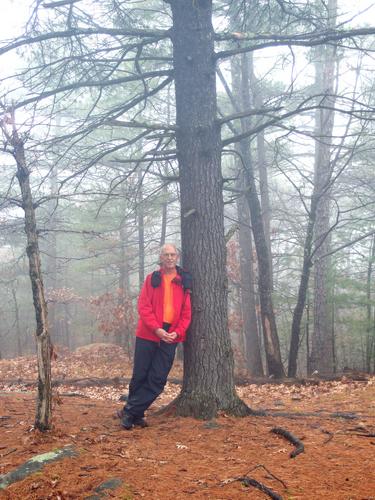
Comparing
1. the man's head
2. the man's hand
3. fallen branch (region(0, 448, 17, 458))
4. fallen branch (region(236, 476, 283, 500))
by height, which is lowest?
fallen branch (region(0, 448, 17, 458))

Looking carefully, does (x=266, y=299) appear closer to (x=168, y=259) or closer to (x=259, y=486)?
(x=168, y=259)

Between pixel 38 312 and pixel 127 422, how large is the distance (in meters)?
1.72

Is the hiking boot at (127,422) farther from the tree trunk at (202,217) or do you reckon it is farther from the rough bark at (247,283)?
the rough bark at (247,283)

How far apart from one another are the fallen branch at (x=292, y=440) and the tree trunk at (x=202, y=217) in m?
0.85

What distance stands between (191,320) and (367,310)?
730 centimetres

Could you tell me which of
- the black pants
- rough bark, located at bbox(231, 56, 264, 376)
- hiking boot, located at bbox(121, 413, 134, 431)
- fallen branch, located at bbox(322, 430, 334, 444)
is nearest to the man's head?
the black pants

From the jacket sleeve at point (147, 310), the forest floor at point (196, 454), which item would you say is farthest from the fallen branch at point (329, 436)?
the jacket sleeve at point (147, 310)

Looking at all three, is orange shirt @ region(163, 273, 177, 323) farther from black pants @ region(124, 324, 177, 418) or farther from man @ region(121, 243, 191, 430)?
black pants @ region(124, 324, 177, 418)

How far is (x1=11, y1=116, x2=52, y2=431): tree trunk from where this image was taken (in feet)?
15.6

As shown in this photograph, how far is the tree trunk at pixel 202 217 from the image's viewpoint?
19.0 feet

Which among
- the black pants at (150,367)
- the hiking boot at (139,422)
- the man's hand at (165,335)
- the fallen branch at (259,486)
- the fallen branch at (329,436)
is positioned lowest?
the hiking boot at (139,422)

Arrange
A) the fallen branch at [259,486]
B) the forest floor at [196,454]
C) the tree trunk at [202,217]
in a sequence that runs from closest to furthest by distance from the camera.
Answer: the fallen branch at [259,486] → the forest floor at [196,454] → the tree trunk at [202,217]

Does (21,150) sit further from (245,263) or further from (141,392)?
(245,263)

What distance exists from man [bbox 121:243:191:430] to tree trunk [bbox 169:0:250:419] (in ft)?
0.86
